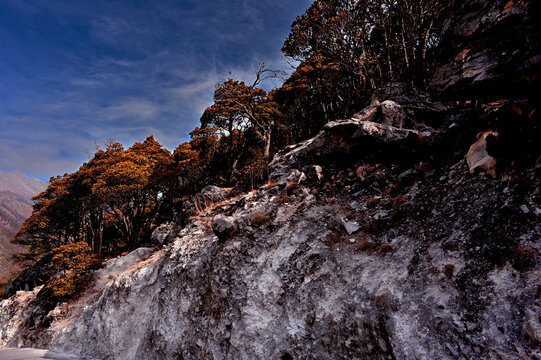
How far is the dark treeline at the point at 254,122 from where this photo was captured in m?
19.2

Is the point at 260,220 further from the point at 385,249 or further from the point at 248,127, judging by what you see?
the point at 248,127

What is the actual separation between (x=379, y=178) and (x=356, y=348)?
6.72 metres

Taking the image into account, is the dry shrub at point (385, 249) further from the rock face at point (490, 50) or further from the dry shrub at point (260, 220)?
the rock face at point (490, 50)

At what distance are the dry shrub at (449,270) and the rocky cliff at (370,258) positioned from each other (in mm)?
32

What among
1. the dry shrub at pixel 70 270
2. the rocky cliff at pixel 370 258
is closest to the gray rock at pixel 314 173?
the rocky cliff at pixel 370 258

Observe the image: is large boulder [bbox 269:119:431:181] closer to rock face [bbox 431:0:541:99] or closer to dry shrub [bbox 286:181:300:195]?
dry shrub [bbox 286:181:300:195]

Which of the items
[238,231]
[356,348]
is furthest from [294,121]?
[356,348]

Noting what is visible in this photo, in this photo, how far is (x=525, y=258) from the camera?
4488mm

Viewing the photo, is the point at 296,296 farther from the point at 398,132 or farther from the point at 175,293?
the point at 398,132

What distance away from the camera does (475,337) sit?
4.41 meters

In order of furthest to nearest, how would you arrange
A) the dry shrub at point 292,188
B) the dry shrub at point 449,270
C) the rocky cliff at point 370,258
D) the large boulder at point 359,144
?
the dry shrub at point 292,188
the large boulder at point 359,144
the dry shrub at point 449,270
the rocky cliff at point 370,258

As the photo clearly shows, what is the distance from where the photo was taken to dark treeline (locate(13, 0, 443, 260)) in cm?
1925

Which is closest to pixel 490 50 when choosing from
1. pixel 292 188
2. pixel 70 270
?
pixel 292 188

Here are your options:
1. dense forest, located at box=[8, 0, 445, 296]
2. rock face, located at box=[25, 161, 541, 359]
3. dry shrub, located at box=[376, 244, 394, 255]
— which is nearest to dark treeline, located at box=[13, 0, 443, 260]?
dense forest, located at box=[8, 0, 445, 296]
